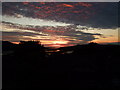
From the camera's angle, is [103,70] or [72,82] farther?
[103,70]

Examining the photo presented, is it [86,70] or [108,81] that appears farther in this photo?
[86,70]

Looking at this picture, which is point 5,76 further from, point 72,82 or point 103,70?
point 103,70

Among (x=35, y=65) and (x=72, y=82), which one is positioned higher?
(x=35, y=65)

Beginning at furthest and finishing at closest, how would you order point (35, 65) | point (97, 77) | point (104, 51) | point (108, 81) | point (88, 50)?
point (88, 50)
point (104, 51)
point (35, 65)
point (97, 77)
point (108, 81)

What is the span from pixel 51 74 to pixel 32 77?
2.52 metres

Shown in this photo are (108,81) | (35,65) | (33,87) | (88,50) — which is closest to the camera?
(33,87)

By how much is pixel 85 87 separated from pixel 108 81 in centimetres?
337

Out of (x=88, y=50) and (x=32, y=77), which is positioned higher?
(x=88, y=50)

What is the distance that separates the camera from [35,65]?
18719 mm

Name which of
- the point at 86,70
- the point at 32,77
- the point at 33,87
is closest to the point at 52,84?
the point at 33,87

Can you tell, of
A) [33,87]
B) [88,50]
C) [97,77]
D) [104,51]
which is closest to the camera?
[33,87]

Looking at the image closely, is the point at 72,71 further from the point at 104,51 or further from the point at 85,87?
the point at 104,51

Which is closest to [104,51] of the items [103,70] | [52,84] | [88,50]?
[88,50]

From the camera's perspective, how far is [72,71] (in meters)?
18.9
